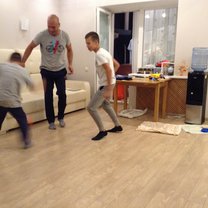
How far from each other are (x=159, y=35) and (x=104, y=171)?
3354 mm

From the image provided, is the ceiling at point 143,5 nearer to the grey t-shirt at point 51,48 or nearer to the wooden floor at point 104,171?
the grey t-shirt at point 51,48

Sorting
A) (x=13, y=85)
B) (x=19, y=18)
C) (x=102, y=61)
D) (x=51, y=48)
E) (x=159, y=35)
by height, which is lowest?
(x=13, y=85)

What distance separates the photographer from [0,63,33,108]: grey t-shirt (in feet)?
7.99

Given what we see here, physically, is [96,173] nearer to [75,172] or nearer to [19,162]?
[75,172]

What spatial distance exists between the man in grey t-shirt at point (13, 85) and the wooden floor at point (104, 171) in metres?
0.42

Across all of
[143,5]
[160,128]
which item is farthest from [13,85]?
[143,5]

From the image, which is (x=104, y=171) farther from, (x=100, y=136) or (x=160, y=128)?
(x=160, y=128)

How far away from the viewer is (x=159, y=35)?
15.6 ft

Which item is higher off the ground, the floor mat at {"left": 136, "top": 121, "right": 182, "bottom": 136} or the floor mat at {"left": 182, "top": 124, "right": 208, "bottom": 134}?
the floor mat at {"left": 136, "top": 121, "right": 182, "bottom": 136}

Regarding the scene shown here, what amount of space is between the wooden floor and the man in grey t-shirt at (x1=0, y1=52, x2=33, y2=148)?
423mm

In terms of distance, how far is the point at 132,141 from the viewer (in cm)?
297

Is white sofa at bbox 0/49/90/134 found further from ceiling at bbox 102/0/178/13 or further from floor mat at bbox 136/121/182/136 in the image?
ceiling at bbox 102/0/178/13

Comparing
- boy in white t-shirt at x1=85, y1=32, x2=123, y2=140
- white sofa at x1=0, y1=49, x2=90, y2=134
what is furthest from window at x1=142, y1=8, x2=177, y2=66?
boy in white t-shirt at x1=85, y1=32, x2=123, y2=140

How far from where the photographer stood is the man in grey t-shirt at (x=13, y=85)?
8.00 feet
